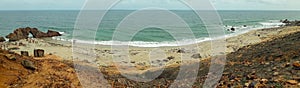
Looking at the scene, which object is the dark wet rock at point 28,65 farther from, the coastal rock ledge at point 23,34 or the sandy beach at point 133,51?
the coastal rock ledge at point 23,34

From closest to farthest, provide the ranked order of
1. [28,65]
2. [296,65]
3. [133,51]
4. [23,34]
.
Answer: [296,65]
[28,65]
[133,51]
[23,34]

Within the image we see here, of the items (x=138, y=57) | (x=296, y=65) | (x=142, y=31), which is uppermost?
(x=142, y=31)

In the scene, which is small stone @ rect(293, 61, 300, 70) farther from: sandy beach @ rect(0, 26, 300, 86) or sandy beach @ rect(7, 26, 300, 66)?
sandy beach @ rect(7, 26, 300, 66)

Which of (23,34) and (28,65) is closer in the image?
(28,65)

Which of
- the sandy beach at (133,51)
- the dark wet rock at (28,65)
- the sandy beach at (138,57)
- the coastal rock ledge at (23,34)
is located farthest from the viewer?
the coastal rock ledge at (23,34)

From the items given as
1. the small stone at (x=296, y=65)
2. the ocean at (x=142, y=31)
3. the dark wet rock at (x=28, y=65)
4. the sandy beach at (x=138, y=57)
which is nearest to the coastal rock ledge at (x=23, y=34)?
the ocean at (x=142, y=31)

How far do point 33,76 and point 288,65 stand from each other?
8094 millimetres

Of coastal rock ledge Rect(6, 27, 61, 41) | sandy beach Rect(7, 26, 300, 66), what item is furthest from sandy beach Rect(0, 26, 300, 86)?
coastal rock ledge Rect(6, 27, 61, 41)

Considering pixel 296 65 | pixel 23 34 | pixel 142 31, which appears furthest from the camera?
pixel 142 31

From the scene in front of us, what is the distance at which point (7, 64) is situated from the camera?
10.9 m

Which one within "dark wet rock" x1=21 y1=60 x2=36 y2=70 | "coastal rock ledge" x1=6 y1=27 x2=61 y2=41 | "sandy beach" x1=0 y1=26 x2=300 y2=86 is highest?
"coastal rock ledge" x1=6 y1=27 x2=61 y2=41

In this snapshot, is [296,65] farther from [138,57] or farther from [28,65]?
[138,57]

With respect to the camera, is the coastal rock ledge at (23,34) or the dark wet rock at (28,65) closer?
the dark wet rock at (28,65)

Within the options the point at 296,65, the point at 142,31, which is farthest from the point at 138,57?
the point at 142,31
